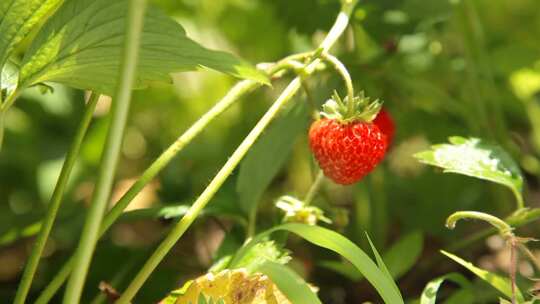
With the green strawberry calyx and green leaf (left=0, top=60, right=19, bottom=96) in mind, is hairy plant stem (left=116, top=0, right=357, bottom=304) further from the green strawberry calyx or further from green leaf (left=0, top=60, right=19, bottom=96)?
green leaf (left=0, top=60, right=19, bottom=96)

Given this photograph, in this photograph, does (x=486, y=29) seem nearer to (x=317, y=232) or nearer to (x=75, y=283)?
(x=317, y=232)

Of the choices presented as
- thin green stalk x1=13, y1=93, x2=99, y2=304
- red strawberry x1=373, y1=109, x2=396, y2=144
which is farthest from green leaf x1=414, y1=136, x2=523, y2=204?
thin green stalk x1=13, y1=93, x2=99, y2=304

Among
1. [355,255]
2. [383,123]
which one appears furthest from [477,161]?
[355,255]

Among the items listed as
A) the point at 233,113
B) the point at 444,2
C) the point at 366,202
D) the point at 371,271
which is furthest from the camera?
the point at 233,113

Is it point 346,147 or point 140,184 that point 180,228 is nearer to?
point 140,184

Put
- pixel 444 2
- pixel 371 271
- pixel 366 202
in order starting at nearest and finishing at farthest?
pixel 371 271
pixel 444 2
pixel 366 202

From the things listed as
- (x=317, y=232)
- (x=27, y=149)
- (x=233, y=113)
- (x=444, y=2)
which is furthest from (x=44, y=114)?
(x=317, y=232)
